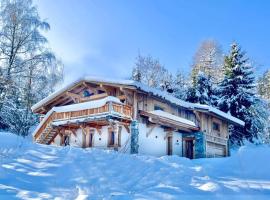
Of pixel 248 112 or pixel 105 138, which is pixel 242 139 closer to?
pixel 248 112

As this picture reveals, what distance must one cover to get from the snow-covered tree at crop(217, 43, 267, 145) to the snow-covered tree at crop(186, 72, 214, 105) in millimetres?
1492

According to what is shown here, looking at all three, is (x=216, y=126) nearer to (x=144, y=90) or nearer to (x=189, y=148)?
(x=189, y=148)

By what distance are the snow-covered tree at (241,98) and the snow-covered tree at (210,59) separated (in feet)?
23.3

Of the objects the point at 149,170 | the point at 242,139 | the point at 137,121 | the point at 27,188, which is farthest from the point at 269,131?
the point at 27,188

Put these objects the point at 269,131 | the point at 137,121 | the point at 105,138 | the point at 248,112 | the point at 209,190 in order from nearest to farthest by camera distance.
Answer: the point at 209,190 < the point at 137,121 < the point at 105,138 < the point at 248,112 < the point at 269,131

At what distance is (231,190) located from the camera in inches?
381

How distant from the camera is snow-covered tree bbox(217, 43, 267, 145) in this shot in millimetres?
34219

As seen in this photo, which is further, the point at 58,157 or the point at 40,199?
the point at 58,157

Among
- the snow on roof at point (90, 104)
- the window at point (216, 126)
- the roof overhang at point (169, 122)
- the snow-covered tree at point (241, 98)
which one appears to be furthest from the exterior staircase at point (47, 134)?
the snow-covered tree at point (241, 98)

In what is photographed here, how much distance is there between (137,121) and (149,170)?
395 inches

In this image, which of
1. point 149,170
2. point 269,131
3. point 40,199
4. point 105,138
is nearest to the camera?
point 40,199

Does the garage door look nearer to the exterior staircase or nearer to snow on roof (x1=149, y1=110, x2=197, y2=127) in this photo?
snow on roof (x1=149, y1=110, x2=197, y2=127)

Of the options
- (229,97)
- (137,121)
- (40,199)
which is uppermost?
(229,97)

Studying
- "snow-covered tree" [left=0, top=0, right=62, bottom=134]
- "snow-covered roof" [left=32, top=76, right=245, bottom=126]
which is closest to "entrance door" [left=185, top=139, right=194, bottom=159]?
"snow-covered roof" [left=32, top=76, right=245, bottom=126]
